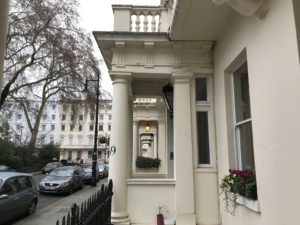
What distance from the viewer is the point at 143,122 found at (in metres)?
15.7

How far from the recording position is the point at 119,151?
6.01m

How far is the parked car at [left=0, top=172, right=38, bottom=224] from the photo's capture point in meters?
9.58

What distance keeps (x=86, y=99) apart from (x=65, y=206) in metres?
14.3

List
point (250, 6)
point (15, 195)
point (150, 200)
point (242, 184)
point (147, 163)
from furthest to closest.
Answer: point (147, 163) < point (15, 195) < point (150, 200) < point (242, 184) < point (250, 6)

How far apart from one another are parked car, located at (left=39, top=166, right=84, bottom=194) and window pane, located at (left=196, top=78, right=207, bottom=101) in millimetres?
13608

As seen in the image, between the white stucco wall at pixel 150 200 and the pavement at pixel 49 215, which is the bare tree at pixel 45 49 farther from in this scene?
the white stucco wall at pixel 150 200

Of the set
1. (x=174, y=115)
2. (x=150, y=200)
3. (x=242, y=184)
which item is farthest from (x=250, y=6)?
(x=150, y=200)

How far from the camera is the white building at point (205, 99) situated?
11.8 ft

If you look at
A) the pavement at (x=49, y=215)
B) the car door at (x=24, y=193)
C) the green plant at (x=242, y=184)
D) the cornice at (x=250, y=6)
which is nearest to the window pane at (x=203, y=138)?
the green plant at (x=242, y=184)

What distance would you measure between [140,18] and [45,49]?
1659 cm

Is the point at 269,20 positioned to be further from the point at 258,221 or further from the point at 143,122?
the point at 143,122

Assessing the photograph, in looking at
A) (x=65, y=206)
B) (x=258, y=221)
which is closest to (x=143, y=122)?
(x=65, y=206)

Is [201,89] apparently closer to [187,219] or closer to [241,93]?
[241,93]

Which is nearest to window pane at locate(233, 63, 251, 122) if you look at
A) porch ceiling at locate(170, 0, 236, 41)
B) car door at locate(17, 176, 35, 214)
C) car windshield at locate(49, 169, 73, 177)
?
porch ceiling at locate(170, 0, 236, 41)
